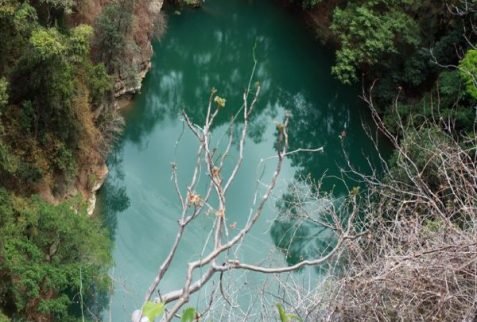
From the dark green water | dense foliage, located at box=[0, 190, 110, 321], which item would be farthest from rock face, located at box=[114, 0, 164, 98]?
dense foliage, located at box=[0, 190, 110, 321]

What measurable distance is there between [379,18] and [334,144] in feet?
8.66

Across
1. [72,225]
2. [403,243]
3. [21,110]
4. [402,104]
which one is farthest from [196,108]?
[403,243]

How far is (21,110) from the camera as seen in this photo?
8359 mm

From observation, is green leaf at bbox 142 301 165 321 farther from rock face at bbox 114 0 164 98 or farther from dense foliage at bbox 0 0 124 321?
rock face at bbox 114 0 164 98

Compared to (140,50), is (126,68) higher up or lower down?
lower down

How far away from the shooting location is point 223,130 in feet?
40.6

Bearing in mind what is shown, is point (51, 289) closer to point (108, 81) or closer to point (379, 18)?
point (108, 81)

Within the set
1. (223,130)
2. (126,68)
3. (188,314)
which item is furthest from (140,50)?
(188,314)

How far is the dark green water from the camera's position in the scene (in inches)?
367

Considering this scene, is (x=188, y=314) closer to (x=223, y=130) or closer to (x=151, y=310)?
(x=151, y=310)

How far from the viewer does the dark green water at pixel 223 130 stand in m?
9.33

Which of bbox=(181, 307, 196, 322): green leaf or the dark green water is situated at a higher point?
bbox=(181, 307, 196, 322): green leaf

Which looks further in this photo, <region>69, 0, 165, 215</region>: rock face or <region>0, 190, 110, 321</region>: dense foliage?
<region>69, 0, 165, 215</region>: rock face

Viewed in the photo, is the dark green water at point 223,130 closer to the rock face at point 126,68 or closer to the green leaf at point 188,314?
the rock face at point 126,68
